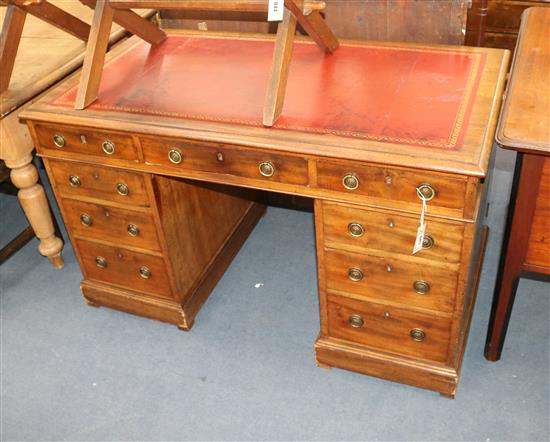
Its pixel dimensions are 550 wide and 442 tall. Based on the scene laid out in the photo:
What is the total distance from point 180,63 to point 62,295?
123cm

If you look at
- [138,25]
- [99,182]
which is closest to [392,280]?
[99,182]

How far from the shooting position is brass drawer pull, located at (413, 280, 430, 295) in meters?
2.02

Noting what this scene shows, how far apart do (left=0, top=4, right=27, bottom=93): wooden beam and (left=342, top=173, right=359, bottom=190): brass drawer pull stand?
1.42 metres

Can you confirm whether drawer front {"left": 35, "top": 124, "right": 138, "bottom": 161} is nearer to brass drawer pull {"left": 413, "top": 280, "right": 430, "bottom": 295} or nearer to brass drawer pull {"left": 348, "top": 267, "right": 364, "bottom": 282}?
brass drawer pull {"left": 348, "top": 267, "right": 364, "bottom": 282}

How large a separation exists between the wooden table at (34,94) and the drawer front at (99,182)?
11.2 inches

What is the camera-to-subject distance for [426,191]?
5.86 feet

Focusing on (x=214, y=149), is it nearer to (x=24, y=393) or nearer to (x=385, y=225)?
(x=385, y=225)

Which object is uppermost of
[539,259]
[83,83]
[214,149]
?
[83,83]

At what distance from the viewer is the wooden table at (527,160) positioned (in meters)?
1.74

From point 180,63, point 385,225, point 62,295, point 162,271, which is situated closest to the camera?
point 385,225

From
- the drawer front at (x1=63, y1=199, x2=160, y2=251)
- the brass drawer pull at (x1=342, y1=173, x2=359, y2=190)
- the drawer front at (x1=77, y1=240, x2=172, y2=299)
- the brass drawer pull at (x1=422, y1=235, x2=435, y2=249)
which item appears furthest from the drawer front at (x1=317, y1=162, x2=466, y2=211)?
the drawer front at (x1=77, y1=240, x2=172, y2=299)

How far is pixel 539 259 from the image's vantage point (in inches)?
79.4

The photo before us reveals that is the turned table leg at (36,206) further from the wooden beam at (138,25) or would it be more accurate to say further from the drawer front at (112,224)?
the wooden beam at (138,25)

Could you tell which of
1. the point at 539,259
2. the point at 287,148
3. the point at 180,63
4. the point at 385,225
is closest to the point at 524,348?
the point at 539,259
